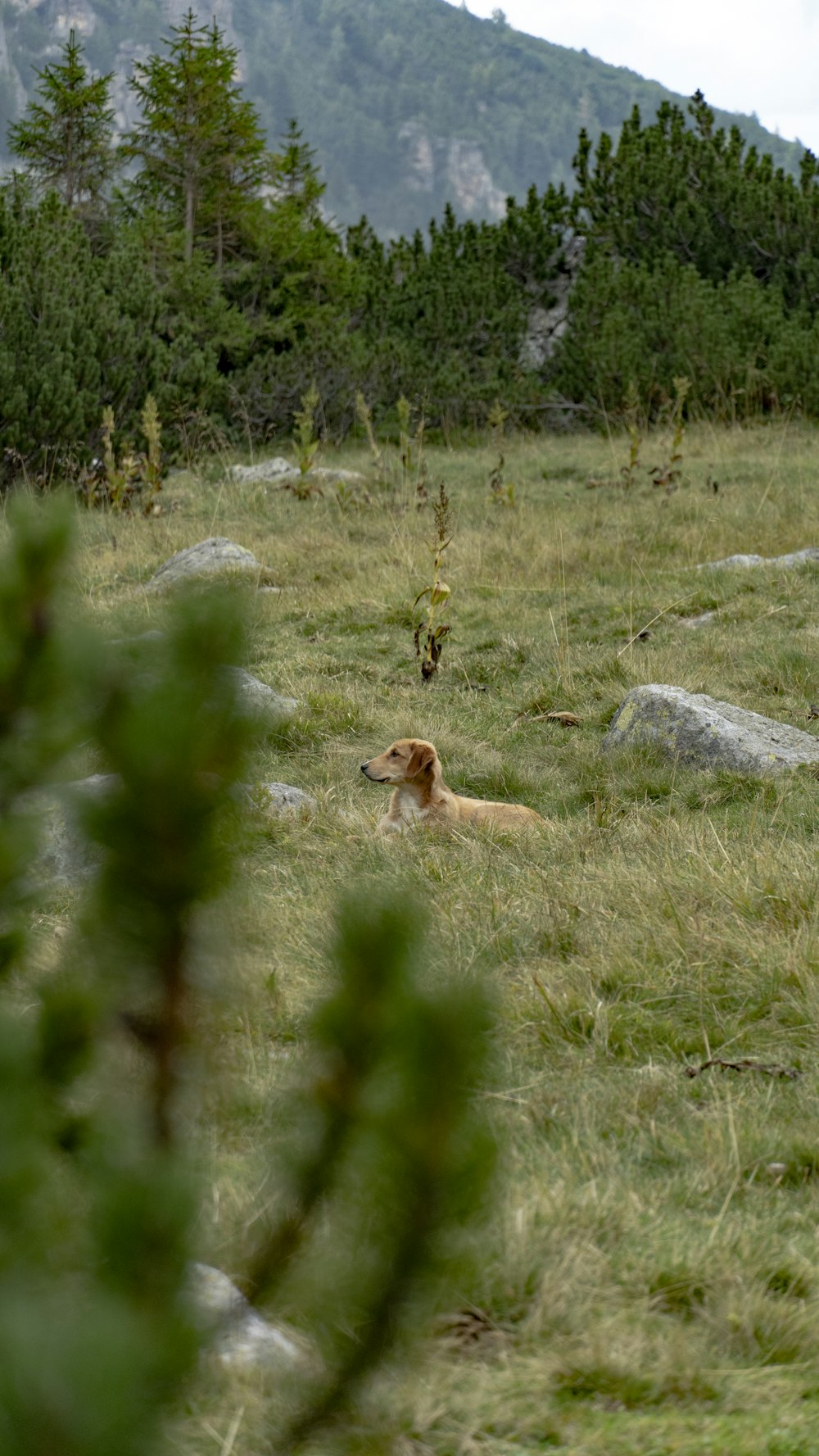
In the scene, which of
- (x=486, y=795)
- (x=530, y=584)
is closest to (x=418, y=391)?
(x=530, y=584)

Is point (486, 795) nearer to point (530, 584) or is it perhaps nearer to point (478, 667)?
point (478, 667)

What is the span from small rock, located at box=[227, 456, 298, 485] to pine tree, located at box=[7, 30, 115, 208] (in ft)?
27.0

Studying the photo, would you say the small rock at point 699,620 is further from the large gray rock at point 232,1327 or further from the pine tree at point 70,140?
the pine tree at point 70,140

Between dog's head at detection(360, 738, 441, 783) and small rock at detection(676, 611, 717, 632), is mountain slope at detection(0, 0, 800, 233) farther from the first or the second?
dog's head at detection(360, 738, 441, 783)

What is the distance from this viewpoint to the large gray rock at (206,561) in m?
8.24

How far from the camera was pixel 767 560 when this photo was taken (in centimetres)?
835

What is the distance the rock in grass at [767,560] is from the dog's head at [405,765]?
4.08 meters

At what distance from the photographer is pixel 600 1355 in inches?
68.9

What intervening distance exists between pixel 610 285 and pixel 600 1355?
17264mm

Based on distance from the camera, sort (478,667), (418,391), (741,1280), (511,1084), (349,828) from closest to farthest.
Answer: (741,1280), (511,1084), (349,828), (478,667), (418,391)

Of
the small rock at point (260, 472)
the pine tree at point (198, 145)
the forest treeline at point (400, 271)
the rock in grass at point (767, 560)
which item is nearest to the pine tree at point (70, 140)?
the forest treeline at point (400, 271)

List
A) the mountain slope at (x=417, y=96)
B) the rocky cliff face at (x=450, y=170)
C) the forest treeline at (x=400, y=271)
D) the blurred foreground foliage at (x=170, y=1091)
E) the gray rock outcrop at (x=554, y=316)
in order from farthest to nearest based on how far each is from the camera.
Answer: the rocky cliff face at (x=450, y=170), the mountain slope at (x=417, y=96), the gray rock outcrop at (x=554, y=316), the forest treeline at (x=400, y=271), the blurred foreground foliage at (x=170, y=1091)

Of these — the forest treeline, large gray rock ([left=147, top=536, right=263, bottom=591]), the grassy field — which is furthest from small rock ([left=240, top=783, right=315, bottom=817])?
the forest treeline

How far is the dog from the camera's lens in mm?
4695
